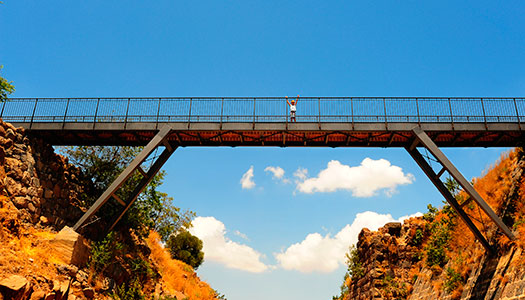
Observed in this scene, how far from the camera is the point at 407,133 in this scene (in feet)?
64.4

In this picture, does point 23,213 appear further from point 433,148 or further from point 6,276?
point 433,148

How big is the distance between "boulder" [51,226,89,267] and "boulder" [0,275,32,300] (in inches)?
150

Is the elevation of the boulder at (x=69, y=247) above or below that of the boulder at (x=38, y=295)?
above

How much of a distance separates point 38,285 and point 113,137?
9184 mm

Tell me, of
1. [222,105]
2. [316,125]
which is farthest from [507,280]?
[222,105]

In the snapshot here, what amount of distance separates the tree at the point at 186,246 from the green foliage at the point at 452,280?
3001 cm

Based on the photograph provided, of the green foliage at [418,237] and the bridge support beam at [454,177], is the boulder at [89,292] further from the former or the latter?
the green foliage at [418,237]

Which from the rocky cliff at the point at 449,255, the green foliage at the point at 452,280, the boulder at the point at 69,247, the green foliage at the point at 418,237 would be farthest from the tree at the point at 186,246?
the green foliage at the point at 452,280

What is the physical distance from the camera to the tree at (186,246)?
44031 mm

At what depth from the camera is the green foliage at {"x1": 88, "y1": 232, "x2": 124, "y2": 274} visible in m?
19.0

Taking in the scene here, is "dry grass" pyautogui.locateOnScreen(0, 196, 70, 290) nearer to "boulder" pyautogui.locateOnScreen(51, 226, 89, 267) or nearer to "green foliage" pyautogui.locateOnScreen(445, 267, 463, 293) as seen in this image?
"boulder" pyautogui.locateOnScreen(51, 226, 89, 267)

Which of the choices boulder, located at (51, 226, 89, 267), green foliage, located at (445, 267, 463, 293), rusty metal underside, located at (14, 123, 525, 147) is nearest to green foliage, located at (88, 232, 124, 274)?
boulder, located at (51, 226, 89, 267)

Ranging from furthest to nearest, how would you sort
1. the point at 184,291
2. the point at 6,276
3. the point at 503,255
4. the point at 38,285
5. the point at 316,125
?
the point at 184,291
the point at 316,125
the point at 503,255
the point at 38,285
the point at 6,276

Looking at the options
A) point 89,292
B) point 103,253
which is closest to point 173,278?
point 103,253
